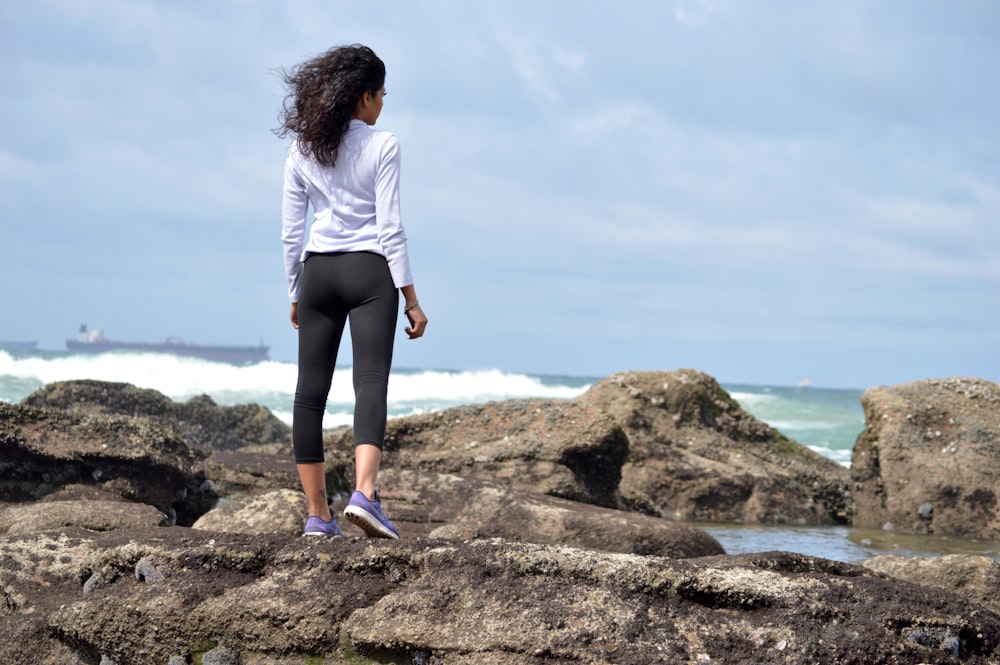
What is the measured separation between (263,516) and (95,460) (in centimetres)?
164

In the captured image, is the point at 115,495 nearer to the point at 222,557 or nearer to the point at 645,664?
the point at 222,557

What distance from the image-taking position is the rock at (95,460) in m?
5.98

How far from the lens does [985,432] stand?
1029 cm

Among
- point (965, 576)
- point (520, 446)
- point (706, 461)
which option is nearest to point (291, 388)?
point (706, 461)

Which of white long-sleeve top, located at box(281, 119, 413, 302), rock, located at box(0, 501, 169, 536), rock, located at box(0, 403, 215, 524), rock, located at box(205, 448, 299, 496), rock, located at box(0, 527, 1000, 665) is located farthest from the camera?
rock, located at box(205, 448, 299, 496)

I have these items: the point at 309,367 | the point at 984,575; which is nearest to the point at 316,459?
the point at 309,367

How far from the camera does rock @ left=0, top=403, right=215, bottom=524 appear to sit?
19.6 ft

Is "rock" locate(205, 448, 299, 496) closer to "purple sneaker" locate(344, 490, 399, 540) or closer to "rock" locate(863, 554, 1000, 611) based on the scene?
"purple sneaker" locate(344, 490, 399, 540)

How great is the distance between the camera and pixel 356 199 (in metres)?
4.38

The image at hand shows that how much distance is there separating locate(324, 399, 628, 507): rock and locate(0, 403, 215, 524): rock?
1436mm

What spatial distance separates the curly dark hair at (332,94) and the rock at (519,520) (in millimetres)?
2215

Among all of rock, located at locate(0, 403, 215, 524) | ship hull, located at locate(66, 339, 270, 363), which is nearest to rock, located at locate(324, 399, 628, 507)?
rock, located at locate(0, 403, 215, 524)

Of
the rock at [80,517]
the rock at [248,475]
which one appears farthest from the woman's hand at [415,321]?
the rock at [248,475]

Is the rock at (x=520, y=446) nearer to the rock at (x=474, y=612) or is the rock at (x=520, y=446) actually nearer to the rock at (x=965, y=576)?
the rock at (x=965, y=576)
